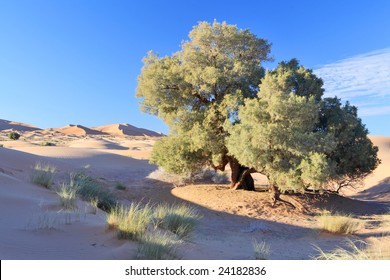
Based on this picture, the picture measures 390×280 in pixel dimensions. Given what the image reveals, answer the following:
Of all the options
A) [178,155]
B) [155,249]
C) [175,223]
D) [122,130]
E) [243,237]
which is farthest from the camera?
[122,130]

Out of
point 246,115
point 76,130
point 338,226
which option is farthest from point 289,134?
point 76,130

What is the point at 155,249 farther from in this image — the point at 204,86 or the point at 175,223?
the point at 204,86

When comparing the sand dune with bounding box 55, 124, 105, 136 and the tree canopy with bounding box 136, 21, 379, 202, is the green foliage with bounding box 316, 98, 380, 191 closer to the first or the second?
the tree canopy with bounding box 136, 21, 379, 202

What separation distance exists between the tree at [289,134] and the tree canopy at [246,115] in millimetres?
35

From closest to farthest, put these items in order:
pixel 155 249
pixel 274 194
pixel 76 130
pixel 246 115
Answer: pixel 155 249 < pixel 246 115 < pixel 274 194 < pixel 76 130

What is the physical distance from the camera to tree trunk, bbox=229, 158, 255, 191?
17458 mm

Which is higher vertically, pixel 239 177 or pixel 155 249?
pixel 239 177

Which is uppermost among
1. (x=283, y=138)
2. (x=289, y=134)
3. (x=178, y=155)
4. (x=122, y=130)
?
(x=122, y=130)

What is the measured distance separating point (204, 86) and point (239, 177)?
5132 mm

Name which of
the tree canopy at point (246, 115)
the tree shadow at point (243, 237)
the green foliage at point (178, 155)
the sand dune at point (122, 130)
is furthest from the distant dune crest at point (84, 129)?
the tree shadow at point (243, 237)

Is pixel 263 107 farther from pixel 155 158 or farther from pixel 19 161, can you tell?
pixel 19 161

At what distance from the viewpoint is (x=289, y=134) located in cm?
1319

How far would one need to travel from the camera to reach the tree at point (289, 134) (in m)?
13.0

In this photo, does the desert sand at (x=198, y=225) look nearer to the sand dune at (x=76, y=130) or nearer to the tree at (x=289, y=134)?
the tree at (x=289, y=134)
